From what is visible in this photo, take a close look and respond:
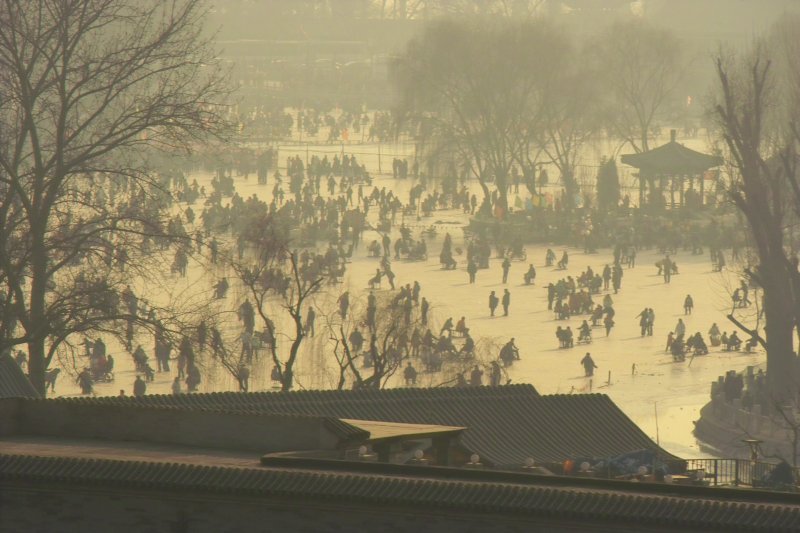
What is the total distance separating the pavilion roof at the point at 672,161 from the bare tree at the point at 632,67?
17.0 m

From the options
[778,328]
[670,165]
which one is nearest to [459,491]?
[778,328]

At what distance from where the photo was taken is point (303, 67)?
130 m

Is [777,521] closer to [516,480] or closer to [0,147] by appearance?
[516,480]

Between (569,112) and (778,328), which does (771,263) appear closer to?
(778,328)

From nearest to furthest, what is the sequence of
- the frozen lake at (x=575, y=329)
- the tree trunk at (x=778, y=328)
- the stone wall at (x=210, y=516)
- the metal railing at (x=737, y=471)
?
the stone wall at (x=210, y=516), the metal railing at (x=737, y=471), the frozen lake at (x=575, y=329), the tree trunk at (x=778, y=328)

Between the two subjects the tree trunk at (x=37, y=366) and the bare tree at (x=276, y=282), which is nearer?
the tree trunk at (x=37, y=366)

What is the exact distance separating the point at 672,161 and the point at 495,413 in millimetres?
46096

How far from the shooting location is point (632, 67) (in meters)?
97.3

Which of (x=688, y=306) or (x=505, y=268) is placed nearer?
(x=688, y=306)

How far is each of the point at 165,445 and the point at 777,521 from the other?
711 cm

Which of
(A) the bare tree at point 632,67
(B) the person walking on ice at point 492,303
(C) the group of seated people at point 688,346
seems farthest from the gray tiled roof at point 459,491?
(A) the bare tree at point 632,67

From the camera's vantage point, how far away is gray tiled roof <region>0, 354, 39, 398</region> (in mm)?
27359

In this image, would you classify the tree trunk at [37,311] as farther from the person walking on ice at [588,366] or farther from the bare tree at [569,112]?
the bare tree at [569,112]

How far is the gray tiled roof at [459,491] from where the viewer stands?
17.0 meters
